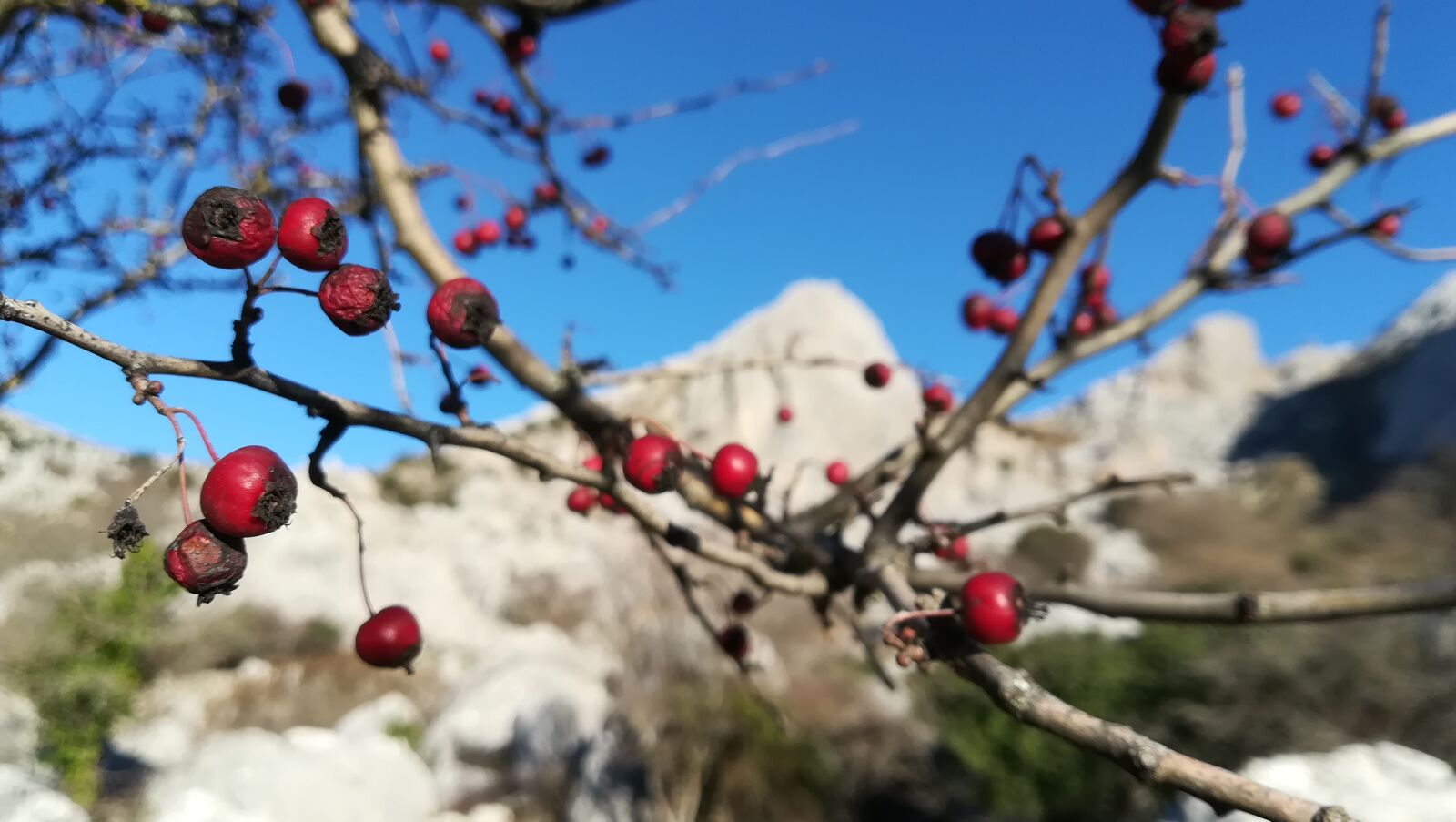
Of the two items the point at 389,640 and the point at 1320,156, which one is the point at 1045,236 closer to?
the point at 1320,156

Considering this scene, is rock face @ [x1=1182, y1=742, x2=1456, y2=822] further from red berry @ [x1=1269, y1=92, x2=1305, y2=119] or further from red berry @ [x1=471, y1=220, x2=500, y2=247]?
red berry @ [x1=471, y1=220, x2=500, y2=247]

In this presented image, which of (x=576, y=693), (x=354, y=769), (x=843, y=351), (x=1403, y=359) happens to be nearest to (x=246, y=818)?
(x=354, y=769)

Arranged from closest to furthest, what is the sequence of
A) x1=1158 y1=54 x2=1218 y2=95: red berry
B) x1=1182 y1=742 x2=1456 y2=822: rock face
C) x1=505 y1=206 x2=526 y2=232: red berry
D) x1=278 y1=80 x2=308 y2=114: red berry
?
1. x1=1158 y1=54 x2=1218 y2=95: red berry
2. x1=278 y1=80 x2=308 y2=114: red berry
3. x1=1182 y1=742 x2=1456 y2=822: rock face
4. x1=505 y1=206 x2=526 y2=232: red berry

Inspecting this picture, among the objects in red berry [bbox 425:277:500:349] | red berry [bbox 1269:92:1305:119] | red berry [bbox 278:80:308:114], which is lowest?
red berry [bbox 425:277:500:349]

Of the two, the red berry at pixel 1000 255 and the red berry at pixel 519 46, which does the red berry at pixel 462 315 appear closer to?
the red berry at pixel 1000 255

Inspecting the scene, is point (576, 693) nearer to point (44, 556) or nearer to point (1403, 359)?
point (44, 556)

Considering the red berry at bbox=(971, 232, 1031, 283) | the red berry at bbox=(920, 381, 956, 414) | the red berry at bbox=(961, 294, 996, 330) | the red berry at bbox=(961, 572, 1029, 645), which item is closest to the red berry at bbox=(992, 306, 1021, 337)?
the red berry at bbox=(961, 294, 996, 330)
